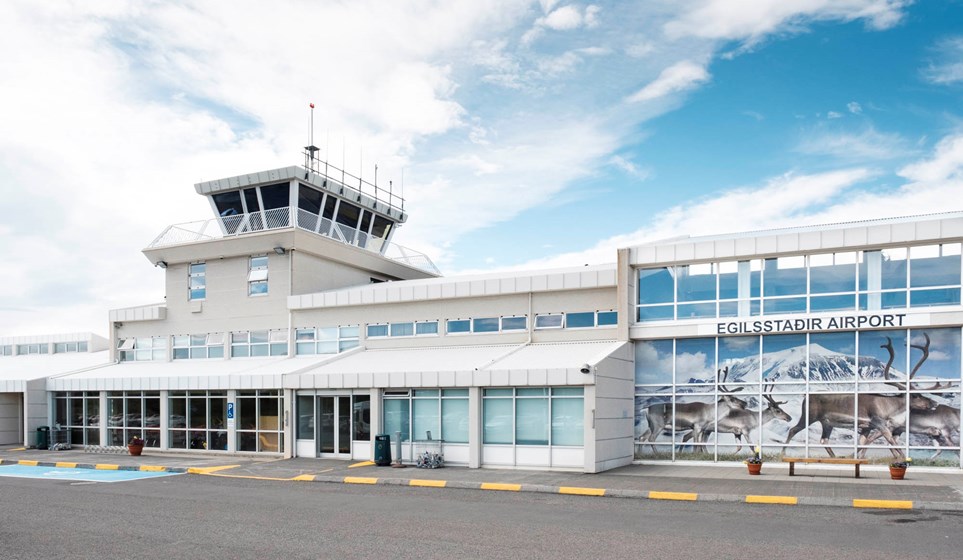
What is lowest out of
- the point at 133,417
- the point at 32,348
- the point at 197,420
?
the point at 133,417

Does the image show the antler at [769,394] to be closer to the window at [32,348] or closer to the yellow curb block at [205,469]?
the yellow curb block at [205,469]

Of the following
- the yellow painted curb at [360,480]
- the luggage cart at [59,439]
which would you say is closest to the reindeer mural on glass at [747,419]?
the yellow painted curb at [360,480]

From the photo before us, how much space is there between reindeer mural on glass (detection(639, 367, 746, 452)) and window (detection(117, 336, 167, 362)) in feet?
68.4

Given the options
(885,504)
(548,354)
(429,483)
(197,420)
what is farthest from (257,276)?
(885,504)

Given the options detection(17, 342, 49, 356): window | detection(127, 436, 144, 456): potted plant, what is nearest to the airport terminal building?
detection(127, 436, 144, 456): potted plant

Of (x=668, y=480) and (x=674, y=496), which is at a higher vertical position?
(x=674, y=496)

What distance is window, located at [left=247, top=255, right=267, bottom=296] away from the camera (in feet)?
97.7

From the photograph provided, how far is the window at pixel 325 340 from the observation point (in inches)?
1100

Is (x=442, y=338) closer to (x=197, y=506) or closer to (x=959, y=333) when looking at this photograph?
(x=197, y=506)

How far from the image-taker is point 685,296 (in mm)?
22203

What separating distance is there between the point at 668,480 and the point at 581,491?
2.60 m

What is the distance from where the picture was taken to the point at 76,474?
2245cm

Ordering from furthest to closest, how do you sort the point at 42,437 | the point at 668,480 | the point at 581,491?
the point at 42,437
the point at 668,480
the point at 581,491

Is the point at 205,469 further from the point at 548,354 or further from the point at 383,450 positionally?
the point at 548,354
